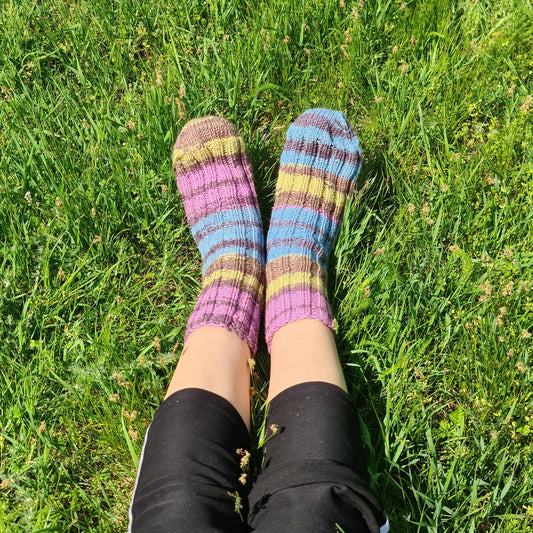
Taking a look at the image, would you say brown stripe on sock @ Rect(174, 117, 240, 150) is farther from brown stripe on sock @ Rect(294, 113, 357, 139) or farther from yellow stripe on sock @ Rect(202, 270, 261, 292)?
yellow stripe on sock @ Rect(202, 270, 261, 292)

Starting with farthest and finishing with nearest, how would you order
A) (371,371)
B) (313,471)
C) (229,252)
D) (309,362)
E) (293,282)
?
(229,252)
(293,282)
(371,371)
(309,362)
(313,471)

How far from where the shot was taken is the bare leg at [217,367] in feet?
3.98

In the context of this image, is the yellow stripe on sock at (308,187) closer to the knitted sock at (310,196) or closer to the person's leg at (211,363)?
the knitted sock at (310,196)

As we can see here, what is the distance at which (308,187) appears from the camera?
1.78 m

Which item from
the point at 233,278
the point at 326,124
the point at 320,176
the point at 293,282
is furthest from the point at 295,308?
the point at 326,124

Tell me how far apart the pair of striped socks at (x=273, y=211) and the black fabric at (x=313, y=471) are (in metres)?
0.33

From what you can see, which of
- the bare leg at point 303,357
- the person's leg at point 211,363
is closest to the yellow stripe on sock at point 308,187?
the person's leg at point 211,363

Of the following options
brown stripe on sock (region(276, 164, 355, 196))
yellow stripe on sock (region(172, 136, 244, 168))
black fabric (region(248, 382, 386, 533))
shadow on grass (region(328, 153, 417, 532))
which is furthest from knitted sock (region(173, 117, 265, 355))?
black fabric (region(248, 382, 386, 533))

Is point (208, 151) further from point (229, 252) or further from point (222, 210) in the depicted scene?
point (229, 252)

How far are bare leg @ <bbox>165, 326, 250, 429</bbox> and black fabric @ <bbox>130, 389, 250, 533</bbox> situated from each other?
38 millimetres

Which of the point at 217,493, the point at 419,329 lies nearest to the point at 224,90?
the point at 419,329

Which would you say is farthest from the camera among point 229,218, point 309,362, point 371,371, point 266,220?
point 266,220

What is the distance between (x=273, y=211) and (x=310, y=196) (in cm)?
12

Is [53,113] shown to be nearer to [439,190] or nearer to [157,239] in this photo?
[157,239]
